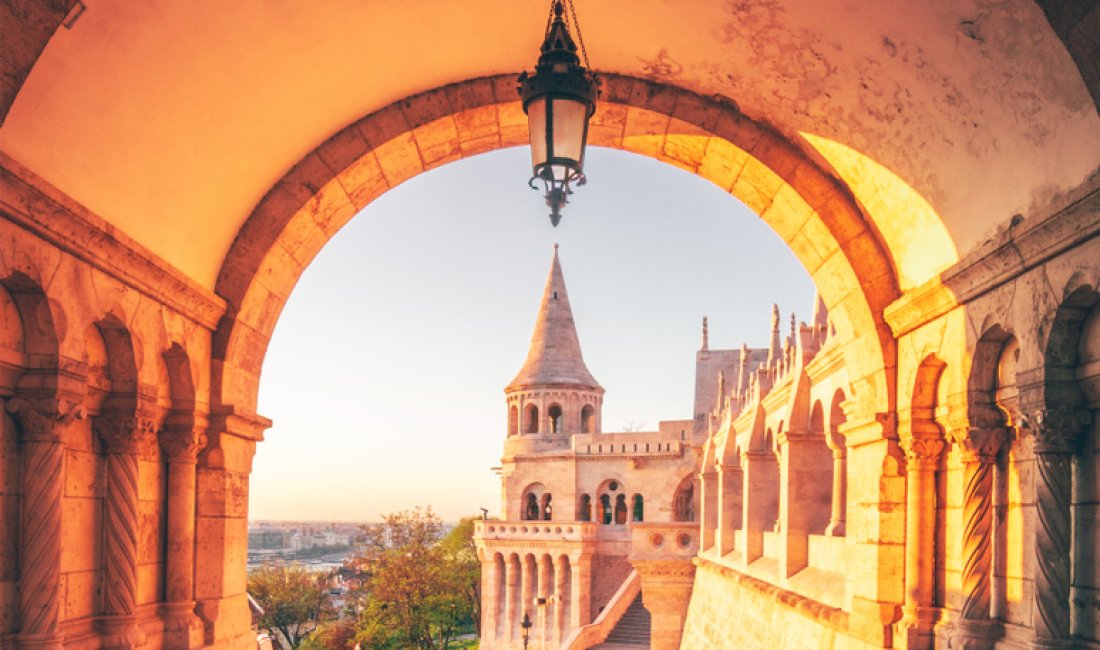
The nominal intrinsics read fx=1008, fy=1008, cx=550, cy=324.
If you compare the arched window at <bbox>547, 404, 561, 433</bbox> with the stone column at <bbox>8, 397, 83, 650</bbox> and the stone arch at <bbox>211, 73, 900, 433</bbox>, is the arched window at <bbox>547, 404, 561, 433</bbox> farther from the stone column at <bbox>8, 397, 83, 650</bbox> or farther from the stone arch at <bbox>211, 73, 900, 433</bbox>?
the stone column at <bbox>8, 397, 83, 650</bbox>

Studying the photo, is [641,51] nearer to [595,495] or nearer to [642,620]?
[642,620]

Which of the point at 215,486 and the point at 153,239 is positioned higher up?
the point at 153,239

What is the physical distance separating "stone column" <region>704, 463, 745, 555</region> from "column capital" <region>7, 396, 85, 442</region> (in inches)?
565

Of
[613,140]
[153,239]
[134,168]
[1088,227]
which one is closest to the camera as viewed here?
[1088,227]

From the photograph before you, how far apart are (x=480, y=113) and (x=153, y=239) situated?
2.14 m

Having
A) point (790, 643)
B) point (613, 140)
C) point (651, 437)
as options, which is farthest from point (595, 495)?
point (613, 140)

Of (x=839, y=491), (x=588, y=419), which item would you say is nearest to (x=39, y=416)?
(x=839, y=491)

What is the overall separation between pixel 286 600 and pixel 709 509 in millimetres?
31399

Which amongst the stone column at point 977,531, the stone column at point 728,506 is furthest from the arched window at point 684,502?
the stone column at point 977,531

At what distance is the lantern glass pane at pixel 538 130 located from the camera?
12.5ft

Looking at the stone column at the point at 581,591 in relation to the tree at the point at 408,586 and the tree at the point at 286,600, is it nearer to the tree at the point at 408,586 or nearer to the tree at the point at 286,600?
the tree at the point at 408,586

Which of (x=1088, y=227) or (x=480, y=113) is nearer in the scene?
(x=1088, y=227)

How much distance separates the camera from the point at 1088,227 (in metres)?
3.98

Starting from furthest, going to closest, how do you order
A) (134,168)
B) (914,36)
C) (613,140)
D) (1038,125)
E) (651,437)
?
1. (651,437)
2. (613,140)
3. (134,168)
4. (914,36)
5. (1038,125)
